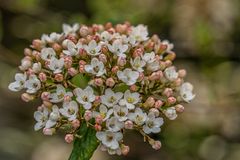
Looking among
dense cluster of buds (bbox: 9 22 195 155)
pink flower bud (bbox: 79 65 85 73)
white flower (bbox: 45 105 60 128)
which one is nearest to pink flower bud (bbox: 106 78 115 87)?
dense cluster of buds (bbox: 9 22 195 155)

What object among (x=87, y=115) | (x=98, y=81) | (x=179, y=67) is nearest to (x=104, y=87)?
(x=98, y=81)

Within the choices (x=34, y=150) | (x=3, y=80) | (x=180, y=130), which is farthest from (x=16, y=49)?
(x=180, y=130)

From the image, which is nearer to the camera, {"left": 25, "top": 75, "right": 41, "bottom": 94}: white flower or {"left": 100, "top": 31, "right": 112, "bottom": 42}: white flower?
{"left": 25, "top": 75, "right": 41, "bottom": 94}: white flower

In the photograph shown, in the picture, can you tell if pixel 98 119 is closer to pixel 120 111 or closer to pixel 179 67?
pixel 120 111

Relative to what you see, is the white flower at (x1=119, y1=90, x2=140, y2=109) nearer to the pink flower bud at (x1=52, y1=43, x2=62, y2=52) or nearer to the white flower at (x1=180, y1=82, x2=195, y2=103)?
the white flower at (x1=180, y1=82, x2=195, y2=103)

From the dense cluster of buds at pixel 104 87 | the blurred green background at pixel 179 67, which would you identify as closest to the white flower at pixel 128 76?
the dense cluster of buds at pixel 104 87

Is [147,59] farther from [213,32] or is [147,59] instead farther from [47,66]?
[213,32]

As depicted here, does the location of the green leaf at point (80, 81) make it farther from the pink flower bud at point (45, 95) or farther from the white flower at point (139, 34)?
the white flower at point (139, 34)
